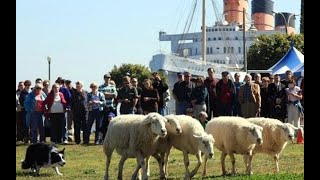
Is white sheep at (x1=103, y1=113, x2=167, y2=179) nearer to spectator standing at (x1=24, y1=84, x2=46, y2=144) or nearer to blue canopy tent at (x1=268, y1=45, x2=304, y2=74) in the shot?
spectator standing at (x1=24, y1=84, x2=46, y2=144)

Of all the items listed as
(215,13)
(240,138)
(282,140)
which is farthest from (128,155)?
(215,13)

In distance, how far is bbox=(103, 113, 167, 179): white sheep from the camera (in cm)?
1088

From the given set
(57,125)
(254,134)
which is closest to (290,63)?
(57,125)

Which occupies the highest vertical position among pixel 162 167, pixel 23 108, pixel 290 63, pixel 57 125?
pixel 290 63

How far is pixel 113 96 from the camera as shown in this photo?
18.8m

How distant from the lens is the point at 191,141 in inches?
444

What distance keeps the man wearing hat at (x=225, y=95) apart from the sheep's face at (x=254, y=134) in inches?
236

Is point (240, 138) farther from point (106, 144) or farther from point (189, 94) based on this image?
point (189, 94)

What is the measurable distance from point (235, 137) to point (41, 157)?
3.72m

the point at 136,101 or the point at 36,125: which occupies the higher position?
the point at 136,101

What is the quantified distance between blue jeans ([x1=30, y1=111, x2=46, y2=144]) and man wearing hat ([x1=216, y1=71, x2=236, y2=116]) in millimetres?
5025

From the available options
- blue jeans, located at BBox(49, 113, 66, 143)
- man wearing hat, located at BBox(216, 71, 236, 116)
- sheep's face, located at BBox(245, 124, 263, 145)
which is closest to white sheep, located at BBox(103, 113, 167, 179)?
sheep's face, located at BBox(245, 124, 263, 145)

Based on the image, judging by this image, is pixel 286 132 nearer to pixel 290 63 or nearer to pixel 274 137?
pixel 274 137
